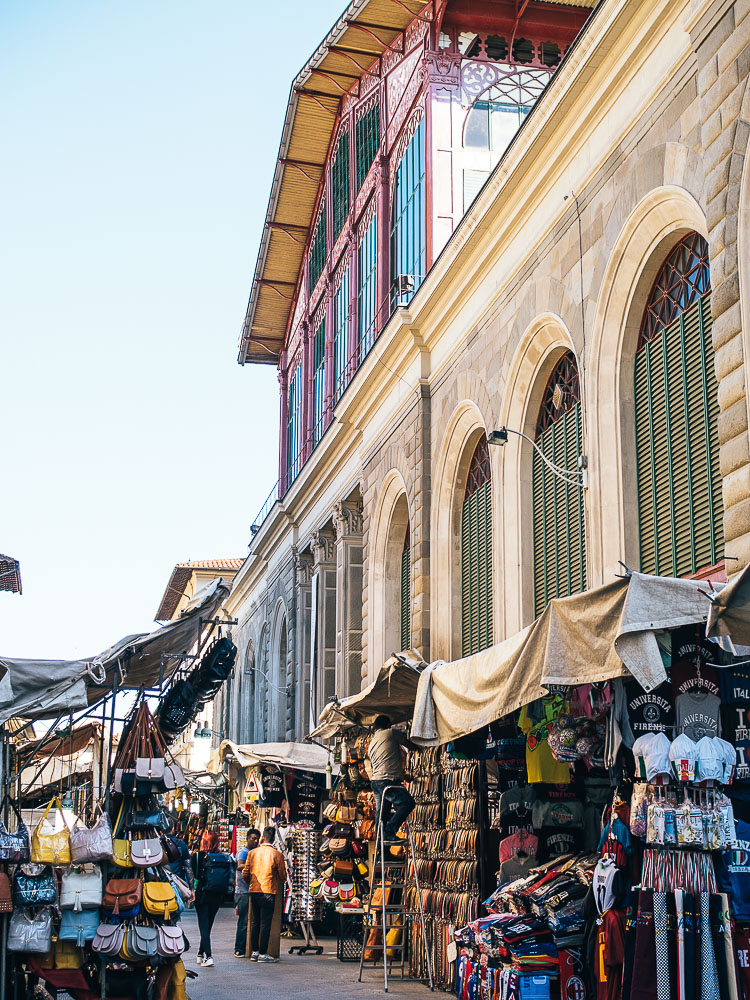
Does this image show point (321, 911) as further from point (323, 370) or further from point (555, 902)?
point (323, 370)

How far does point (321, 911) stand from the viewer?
19.3m

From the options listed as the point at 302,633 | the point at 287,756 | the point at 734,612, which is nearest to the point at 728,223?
the point at 734,612

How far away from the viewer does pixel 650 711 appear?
8.59 m

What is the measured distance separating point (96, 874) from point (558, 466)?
7.10 meters

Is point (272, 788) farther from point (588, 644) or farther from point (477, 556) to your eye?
point (588, 644)

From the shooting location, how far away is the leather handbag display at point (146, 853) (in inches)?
454

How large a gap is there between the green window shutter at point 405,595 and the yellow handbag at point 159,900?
9.90 m

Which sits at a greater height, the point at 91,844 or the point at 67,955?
the point at 91,844

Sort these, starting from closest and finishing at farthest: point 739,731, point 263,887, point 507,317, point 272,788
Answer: point 739,731 < point 507,317 < point 263,887 < point 272,788

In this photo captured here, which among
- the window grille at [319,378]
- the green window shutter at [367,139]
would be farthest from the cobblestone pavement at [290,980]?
the green window shutter at [367,139]

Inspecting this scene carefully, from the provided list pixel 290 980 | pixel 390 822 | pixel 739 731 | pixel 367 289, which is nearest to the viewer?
pixel 739 731

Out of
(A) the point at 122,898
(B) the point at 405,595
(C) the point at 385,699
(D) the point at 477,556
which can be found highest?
(B) the point at 405,595

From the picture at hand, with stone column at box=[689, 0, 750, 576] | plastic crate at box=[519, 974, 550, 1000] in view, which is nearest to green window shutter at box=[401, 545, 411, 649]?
stone column at box=[689, 0, 750, 576]

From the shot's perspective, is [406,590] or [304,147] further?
[304,147]
